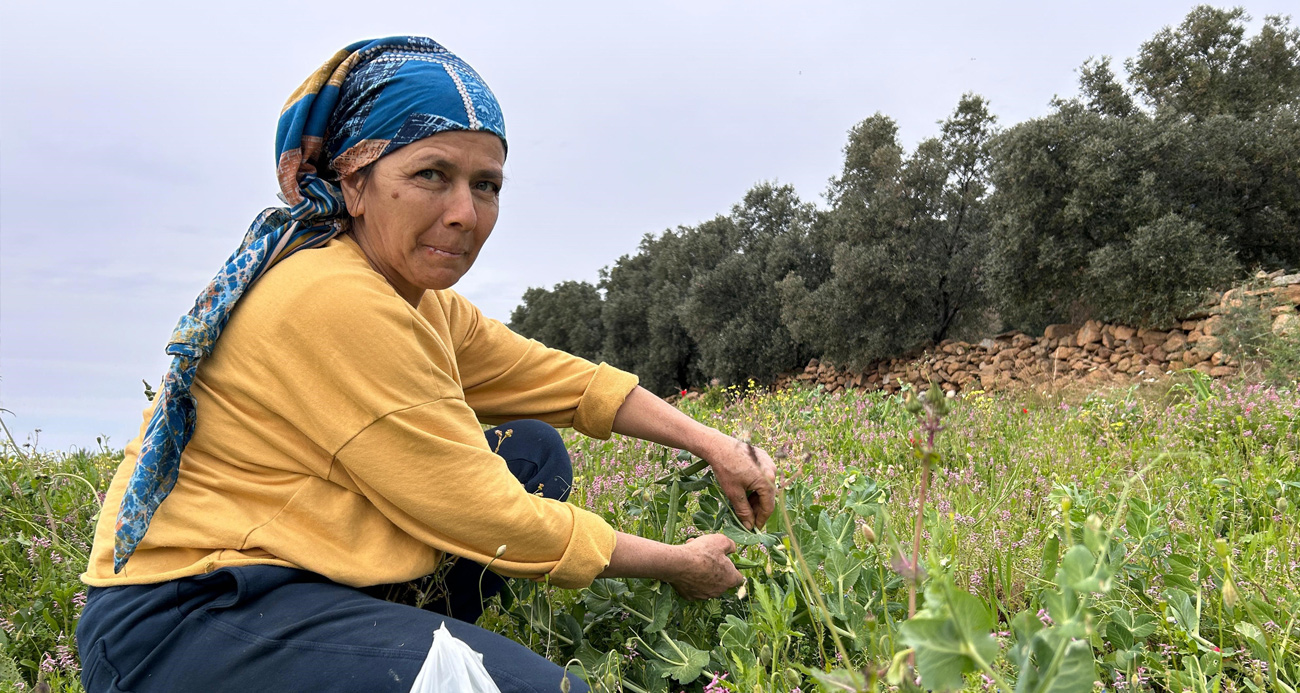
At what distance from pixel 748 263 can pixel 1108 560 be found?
2271cm

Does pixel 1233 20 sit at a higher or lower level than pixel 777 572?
higher

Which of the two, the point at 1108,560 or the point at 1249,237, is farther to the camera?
the point at 1249,237

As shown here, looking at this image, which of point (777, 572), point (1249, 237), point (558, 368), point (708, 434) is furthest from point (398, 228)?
point (1249, 237)

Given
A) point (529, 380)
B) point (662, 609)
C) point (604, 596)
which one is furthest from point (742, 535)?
point (529, 380)

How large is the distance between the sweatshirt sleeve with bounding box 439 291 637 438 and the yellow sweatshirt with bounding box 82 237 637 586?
73 cm

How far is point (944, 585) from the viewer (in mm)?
650

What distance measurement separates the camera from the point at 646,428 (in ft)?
7.88

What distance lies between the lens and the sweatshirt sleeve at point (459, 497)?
1.55m

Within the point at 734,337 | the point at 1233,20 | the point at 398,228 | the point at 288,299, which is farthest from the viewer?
the point at 734,337

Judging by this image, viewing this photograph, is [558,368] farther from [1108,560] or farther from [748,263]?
[748,263]

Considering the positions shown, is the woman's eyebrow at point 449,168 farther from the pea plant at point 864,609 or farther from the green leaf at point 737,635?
the green leaf at point 737,635

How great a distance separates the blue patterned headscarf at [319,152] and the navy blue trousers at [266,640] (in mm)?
169

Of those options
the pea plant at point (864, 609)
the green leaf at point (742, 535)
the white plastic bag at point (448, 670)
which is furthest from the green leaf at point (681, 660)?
the white plastic bag at point (448, 670)

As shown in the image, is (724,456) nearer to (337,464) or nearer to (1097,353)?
(337,464)
